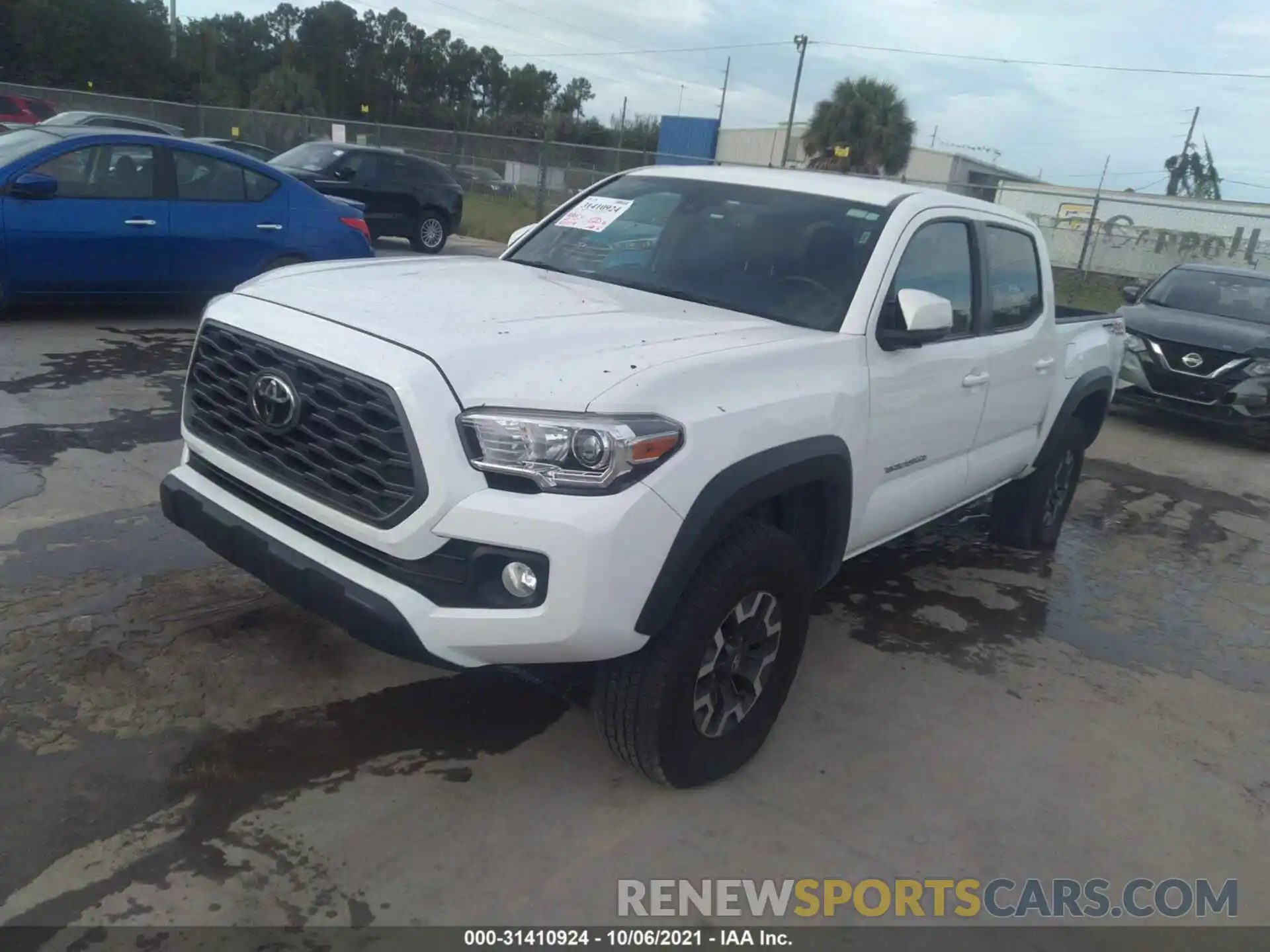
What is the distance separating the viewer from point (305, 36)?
69.7 metres

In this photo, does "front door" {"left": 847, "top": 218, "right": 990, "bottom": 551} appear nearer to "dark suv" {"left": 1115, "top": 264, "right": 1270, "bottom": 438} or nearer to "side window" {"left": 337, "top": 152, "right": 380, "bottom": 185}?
"dark suv" {"left": 1115, "top": 264, "right": 1270, "bottom": 438}

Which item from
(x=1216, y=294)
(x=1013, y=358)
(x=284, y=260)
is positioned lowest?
(x=284, y=260)

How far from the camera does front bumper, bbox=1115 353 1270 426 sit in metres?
8.94

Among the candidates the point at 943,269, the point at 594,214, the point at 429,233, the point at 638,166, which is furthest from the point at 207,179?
the point at 638,166

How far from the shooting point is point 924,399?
385 centimetres

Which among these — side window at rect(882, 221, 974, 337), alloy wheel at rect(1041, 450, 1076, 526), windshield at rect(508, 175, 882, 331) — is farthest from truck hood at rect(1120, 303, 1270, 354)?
windshield at rect(508, 175, 882, 331)

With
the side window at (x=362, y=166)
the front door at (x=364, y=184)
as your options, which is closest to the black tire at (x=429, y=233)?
the front door at (x=364, y=184)

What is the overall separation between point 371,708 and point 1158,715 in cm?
301

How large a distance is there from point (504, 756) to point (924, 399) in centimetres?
201

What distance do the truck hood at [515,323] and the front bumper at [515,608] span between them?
0.29m

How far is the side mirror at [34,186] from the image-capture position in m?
7.34

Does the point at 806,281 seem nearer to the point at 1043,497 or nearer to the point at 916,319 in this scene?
the point at 916,319

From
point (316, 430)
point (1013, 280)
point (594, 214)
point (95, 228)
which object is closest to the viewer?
point (316, 430)

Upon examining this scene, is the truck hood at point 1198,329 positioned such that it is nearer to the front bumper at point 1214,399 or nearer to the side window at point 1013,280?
the front bumper at point 1214,399
